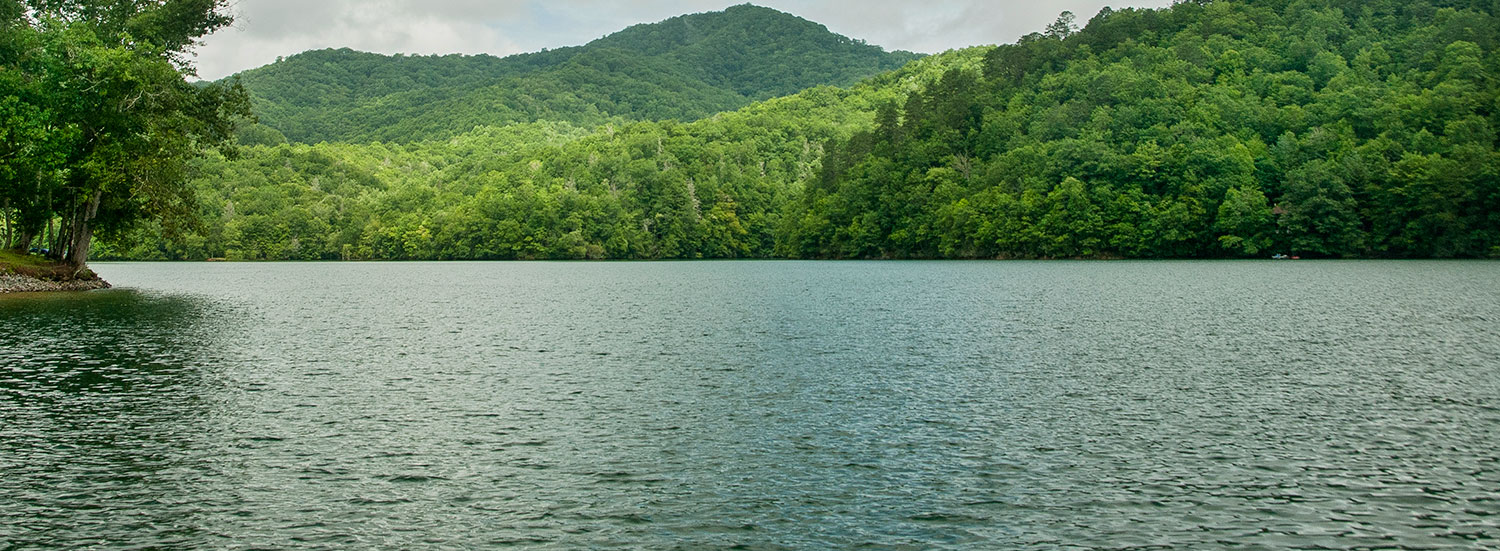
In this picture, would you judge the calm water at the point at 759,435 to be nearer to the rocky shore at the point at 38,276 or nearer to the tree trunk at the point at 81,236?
the rocky shore at the point at 38,276

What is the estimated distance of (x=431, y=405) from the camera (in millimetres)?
20859

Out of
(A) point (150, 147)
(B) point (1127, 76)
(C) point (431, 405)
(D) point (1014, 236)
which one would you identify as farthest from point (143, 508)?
(B) point (1127, 76)

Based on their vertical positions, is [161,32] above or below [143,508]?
above

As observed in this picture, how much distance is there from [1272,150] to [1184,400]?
118967 mm

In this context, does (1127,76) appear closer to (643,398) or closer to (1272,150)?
(1272,150)

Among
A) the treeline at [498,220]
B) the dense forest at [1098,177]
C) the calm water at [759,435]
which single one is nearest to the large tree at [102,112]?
the dense forest at [1098,177]

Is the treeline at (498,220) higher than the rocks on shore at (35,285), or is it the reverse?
the treeline at (498,220)

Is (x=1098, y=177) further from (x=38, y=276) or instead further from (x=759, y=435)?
(x=759, y=435)

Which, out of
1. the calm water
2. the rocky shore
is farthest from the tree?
the rocky shore

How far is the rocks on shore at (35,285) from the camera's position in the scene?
192 feet

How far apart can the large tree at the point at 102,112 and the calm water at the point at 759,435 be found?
2349cm

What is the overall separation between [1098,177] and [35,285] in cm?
11338

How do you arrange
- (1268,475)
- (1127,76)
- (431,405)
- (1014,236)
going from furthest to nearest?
(1127,76), (1014,236), (431,405), (1268,475)

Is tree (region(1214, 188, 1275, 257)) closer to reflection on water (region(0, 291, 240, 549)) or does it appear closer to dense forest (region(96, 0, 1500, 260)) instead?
dense forest (region(96, 0, 1500, 260))
